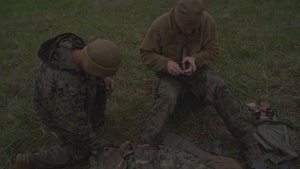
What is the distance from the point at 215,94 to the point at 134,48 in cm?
264

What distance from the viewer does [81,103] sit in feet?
9.67

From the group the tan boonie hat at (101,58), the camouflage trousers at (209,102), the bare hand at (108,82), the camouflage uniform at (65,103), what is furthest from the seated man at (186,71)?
the tan boonie hat at (101,58)

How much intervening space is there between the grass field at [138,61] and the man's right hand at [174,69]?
669 mm

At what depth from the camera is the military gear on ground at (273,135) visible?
3243mm

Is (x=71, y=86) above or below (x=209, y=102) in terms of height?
above

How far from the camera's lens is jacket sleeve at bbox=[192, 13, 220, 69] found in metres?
3.60

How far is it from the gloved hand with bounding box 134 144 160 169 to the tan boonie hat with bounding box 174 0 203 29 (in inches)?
45.5

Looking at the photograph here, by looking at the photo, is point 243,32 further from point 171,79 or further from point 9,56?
point 9,56

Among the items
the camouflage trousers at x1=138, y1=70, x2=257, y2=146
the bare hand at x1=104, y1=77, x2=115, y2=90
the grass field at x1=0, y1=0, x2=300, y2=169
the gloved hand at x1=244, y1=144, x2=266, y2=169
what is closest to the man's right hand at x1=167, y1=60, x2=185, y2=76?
the camouflage trousers at x1=138, y1=70, x2=257, y2=146

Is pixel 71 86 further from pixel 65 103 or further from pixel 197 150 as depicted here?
pixel 197 150

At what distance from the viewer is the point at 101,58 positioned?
8.82ft

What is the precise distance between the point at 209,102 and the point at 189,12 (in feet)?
2.78

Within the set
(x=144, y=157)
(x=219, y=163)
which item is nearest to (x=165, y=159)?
(x=144, y=157)

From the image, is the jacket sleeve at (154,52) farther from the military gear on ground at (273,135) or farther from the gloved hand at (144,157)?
the military gear on ground at (273,135)
